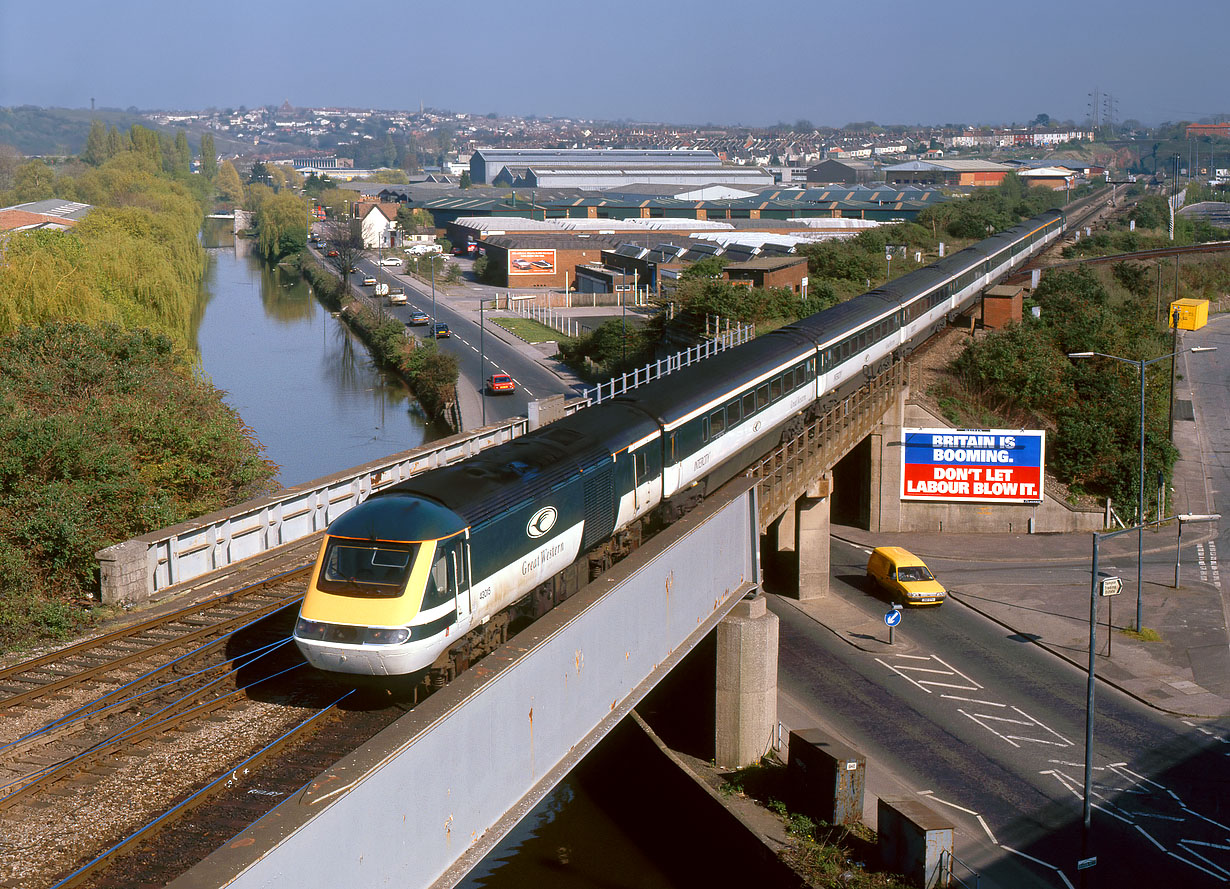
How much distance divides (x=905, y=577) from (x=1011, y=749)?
30.1 feet

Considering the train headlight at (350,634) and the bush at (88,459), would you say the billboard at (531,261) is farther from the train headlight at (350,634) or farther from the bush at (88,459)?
the train headlight at (350,634)

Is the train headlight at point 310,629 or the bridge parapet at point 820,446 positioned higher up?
the train headlight at point 310,629

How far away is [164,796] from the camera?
37.3ft

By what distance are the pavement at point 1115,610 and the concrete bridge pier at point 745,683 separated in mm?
7445

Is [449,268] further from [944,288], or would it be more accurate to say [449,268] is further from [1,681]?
[1,681]

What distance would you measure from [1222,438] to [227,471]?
42.0 meters

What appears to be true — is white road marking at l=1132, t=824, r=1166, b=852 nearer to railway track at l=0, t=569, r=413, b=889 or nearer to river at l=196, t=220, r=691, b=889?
river at l=196, t=220, r=691, b=889

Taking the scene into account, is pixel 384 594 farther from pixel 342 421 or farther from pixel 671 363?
pixel 342 421

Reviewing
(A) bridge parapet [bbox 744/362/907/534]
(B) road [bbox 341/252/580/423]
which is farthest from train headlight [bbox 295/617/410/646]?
(B) road [bbox 341/252/580/423]

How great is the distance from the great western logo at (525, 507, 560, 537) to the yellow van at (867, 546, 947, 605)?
55.3 ft

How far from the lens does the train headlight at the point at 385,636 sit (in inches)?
512

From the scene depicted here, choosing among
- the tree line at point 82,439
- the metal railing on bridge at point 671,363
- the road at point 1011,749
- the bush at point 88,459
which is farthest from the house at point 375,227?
the road at point 1011,749

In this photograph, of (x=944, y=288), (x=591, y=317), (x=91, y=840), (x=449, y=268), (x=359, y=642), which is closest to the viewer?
(x=91, y=840)

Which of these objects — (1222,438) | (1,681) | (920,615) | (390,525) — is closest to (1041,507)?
(920,615)
